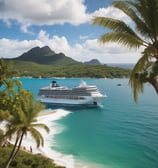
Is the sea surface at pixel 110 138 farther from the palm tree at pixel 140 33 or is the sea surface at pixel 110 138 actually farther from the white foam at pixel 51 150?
the palm tree at pixel 140 33

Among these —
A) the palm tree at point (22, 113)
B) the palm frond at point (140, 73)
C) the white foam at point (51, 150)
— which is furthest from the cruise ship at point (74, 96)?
the palm frond at point (140, 73)

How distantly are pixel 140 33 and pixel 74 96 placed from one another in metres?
66.9

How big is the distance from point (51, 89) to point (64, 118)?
23.2 metres

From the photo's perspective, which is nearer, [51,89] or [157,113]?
[157,113]

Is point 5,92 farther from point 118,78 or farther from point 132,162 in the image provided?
point 118,78

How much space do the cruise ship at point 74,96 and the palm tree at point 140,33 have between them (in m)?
63.9

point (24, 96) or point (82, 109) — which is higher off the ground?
point (24, 96)

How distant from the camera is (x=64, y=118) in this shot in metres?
57.3

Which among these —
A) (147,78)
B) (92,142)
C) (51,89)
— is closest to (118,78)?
(51,89)

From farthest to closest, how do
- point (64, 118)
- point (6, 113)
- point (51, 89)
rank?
point (51, 89) → point (64, 118) → point (6, 113)

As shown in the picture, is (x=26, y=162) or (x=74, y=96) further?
(x=74, y=96)

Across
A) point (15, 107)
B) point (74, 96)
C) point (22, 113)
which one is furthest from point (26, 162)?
point (74, 96)

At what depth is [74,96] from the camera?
2889 inches

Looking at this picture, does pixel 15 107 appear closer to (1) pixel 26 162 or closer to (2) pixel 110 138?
(1) pixel 26 162
